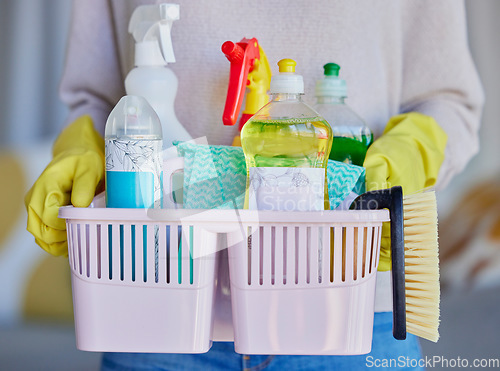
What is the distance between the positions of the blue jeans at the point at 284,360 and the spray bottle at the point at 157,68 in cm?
31

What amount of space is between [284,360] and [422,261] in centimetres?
26

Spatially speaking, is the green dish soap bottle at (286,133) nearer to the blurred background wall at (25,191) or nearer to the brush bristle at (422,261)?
the brush bristle at (422,261)

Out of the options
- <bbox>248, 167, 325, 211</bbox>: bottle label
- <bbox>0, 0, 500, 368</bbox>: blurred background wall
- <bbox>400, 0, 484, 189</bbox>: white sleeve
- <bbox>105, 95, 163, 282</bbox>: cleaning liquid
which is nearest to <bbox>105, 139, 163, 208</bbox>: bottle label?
<bbox>105, 95, 163, 282</bbox>: cleaning liquid

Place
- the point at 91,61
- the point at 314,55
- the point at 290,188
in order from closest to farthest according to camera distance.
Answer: the point at 290,188
the point at 314,55
the point at 91,61

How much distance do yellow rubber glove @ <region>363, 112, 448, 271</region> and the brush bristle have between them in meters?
0.04

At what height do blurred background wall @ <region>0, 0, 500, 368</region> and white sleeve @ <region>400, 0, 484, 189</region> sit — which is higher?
white sleeve @ <region>400, 0, 484, 189</region>

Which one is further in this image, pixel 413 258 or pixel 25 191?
pixel 25 191

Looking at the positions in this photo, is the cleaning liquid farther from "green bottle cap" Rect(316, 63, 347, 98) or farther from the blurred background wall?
the blurred background wall

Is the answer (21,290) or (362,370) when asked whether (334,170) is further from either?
(21,290)

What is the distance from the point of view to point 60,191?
0.59m

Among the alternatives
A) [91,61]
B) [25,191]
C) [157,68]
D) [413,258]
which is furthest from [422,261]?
[25,191]

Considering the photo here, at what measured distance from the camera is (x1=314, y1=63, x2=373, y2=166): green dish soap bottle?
26.3 inches

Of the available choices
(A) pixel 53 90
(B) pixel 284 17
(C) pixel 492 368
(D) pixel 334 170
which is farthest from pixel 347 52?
(C) pixel 492 368

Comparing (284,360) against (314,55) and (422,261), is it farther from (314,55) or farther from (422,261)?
(314,55)
